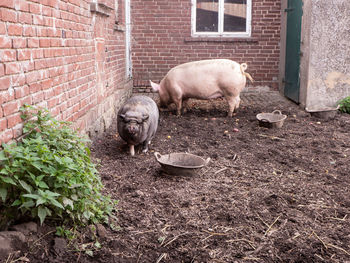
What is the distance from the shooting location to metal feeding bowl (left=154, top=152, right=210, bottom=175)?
400cm

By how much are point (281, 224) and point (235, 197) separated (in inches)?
24.8

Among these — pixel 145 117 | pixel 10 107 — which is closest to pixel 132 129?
pixel 145 117

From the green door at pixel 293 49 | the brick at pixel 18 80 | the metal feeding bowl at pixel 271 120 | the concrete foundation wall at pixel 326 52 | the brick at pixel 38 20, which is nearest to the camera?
the brick at pixel 18 80

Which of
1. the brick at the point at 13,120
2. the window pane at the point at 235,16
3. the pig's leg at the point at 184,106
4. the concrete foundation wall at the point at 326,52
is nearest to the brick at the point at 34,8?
the brick at the point at 13,120

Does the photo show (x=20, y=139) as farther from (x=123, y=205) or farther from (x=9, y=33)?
(x=123, y=205)

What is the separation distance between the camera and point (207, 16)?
10.0 meters

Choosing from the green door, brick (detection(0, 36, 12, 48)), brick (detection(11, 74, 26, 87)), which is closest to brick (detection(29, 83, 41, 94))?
brick (detection(11, 74, 26, 87))

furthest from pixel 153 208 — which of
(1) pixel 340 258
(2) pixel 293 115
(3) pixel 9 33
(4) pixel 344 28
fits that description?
(4) pixel 344 28

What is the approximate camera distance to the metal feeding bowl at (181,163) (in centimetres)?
400

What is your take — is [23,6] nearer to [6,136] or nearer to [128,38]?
[6,136]

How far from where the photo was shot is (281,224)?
3027mm

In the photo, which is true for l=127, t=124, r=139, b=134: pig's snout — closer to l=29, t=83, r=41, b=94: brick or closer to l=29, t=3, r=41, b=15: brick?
l=29, t=83, r=41, b=94: brick

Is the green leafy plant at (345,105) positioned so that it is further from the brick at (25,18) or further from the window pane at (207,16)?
the brick at (25,18)

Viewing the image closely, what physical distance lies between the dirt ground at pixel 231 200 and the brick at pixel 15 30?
1520mm
